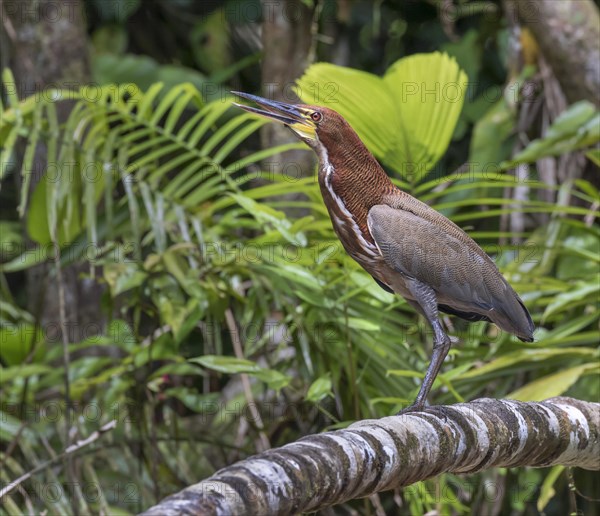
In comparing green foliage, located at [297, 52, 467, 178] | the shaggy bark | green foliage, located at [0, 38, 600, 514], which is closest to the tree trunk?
green foliage, located at [0, 38, 600, 514]

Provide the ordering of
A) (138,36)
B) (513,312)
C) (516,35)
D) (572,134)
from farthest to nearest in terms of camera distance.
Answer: (138,36) < (516,35) < (572,134) < (513,312)

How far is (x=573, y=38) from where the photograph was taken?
4.21 metres

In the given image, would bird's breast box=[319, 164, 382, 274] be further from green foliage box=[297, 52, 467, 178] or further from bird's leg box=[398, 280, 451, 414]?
green foliage box=[297, 52, 467, 178]

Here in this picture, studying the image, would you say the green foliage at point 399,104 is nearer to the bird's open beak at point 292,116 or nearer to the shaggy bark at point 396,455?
the bird's open beak at point 292,116

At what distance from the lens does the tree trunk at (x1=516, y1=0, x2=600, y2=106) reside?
13.8ft

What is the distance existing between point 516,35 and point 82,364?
2699 millimetres

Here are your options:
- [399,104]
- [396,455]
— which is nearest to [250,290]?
[399,104]

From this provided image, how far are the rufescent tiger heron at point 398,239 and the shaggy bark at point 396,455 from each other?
274 mm

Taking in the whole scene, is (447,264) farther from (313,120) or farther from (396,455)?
(396,455)

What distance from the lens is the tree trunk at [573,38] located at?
4199 mm

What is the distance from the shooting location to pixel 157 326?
12.1 ft


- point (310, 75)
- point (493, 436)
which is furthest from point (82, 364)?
point (493, 436)

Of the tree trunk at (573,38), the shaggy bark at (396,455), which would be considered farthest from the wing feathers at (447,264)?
the tree trunk at (573,38)

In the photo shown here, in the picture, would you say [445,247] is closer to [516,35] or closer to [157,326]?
[157,326]
